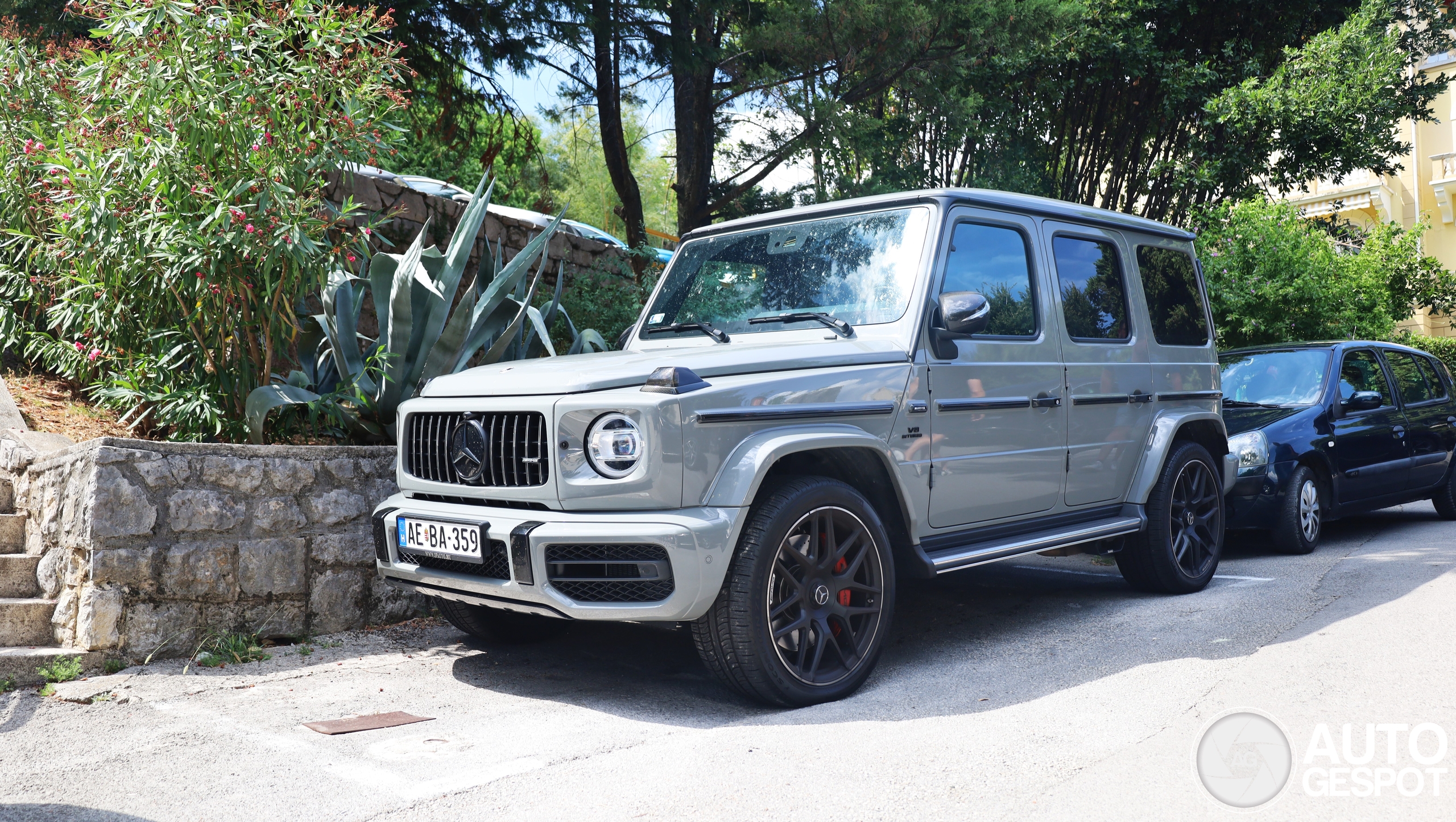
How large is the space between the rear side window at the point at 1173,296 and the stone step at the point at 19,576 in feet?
18.3

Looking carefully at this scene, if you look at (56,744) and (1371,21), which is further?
(1371,21)

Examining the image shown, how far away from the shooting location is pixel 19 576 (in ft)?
15.6

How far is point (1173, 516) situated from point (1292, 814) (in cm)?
318

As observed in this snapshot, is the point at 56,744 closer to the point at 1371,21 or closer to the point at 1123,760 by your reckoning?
the point at 1123,760

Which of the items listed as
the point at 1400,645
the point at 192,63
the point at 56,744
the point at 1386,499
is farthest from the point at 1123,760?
the point at 1386,499

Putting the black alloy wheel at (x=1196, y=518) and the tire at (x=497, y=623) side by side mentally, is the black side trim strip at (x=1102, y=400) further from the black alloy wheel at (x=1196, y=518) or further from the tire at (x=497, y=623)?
the tire at (x=497, y=623)

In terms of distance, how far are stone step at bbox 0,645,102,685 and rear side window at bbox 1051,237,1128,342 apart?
4545mm

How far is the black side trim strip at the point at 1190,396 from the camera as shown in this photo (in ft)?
19.5

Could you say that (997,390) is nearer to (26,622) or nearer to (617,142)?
(26,622)

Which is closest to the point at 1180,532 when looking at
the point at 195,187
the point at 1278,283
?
the point at 195,187

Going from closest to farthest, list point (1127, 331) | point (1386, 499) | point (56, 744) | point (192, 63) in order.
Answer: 1. point (56, 744)
2. point (192, 63)
3. point (1127, 331)
4. point (1386, 499)

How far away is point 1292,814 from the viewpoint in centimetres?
293

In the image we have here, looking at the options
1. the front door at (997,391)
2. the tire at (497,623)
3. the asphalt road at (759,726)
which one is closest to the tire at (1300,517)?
the asphalt road at (759,726)

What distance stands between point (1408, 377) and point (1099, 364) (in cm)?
490
